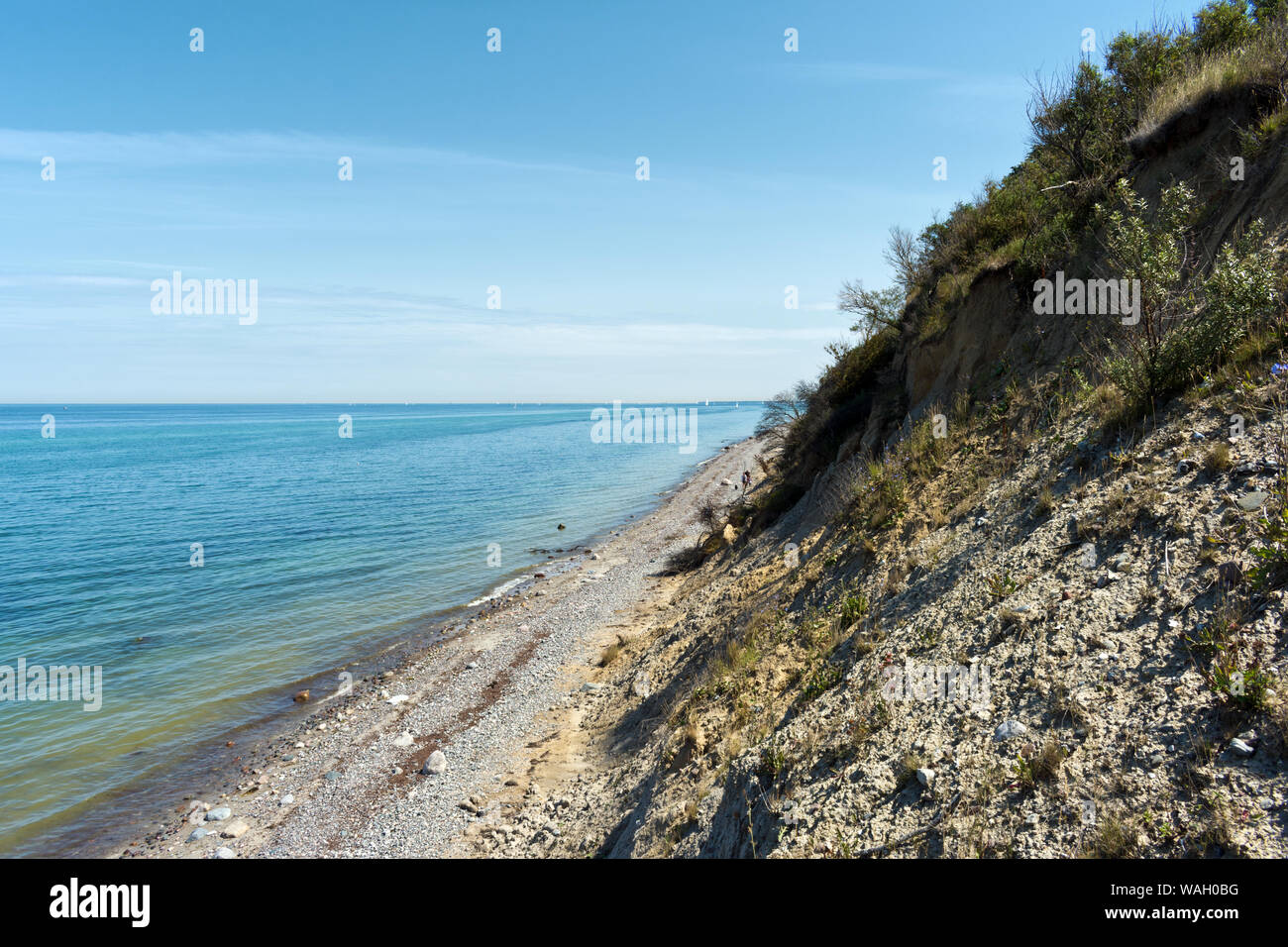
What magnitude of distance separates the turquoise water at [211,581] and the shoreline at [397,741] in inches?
60.0

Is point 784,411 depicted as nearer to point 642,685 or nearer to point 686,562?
point 686,562

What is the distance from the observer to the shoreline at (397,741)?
38.4 ft

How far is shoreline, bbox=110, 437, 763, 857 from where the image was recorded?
11.7 metres

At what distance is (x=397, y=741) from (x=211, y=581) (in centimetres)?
1820

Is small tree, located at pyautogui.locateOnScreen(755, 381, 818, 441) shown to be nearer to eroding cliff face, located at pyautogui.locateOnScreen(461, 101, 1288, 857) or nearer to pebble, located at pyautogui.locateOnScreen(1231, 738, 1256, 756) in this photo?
eroding cliff face, located at pyautogui.locateOnScreen(461, 101, 1288, 857)

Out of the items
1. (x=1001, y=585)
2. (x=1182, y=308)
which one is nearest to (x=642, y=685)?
(x=1001, y=585)

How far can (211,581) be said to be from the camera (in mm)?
26938

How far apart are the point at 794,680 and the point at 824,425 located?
11.9 m

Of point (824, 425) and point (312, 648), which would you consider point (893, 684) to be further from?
point (312, 648)

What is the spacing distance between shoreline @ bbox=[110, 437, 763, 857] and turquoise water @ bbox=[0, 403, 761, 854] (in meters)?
1.52

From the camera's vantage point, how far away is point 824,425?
19.0m

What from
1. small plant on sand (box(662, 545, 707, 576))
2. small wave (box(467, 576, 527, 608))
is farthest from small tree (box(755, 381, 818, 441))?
small wave (box(467, 576, 527, 608))

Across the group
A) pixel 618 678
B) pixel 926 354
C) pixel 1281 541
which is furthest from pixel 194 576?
pixel 1281 541

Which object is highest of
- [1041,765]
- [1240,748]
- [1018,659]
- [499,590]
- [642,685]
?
[1240,748]
